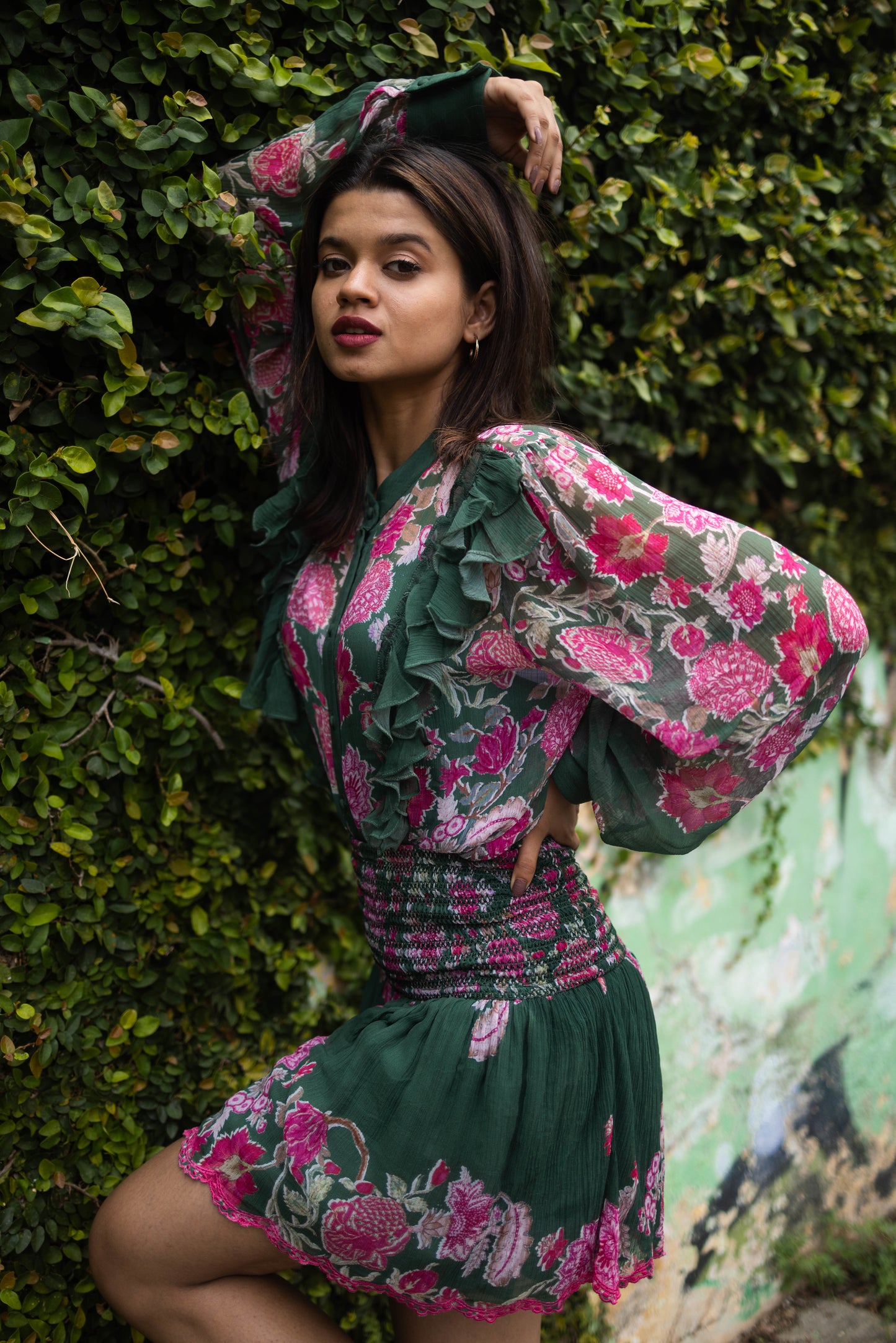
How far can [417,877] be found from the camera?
5.66 feet

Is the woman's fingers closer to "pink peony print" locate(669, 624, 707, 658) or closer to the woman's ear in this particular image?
"pink peony print" locate(669, 624, 707, 658)

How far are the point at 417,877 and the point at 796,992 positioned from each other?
217 cm

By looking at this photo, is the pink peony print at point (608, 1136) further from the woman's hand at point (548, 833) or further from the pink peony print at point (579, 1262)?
the woman's hand at point (548, 833)

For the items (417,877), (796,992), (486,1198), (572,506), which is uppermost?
(572,506)

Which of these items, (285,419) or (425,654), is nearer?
(425,654)

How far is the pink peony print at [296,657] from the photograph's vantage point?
1855 mm

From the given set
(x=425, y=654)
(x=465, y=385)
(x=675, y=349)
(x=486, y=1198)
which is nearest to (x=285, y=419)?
(x=465, y=385)

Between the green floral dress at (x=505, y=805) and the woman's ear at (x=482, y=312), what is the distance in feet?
0.68

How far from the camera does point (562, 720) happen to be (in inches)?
69.2

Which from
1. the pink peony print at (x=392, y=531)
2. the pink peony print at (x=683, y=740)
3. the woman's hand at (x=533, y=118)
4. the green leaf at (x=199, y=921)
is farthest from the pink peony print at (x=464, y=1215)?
the woman's hand at (x=533, y=118)

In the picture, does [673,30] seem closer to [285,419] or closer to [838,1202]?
[285,419]

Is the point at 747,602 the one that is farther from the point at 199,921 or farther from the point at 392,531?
the point at 199,921

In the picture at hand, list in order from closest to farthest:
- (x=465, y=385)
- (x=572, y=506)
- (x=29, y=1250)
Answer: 1. (x=572, y=506)
2. (x=465, y=385)
3. (x=29, y=1250)

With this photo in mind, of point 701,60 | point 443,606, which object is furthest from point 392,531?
point 701,60
